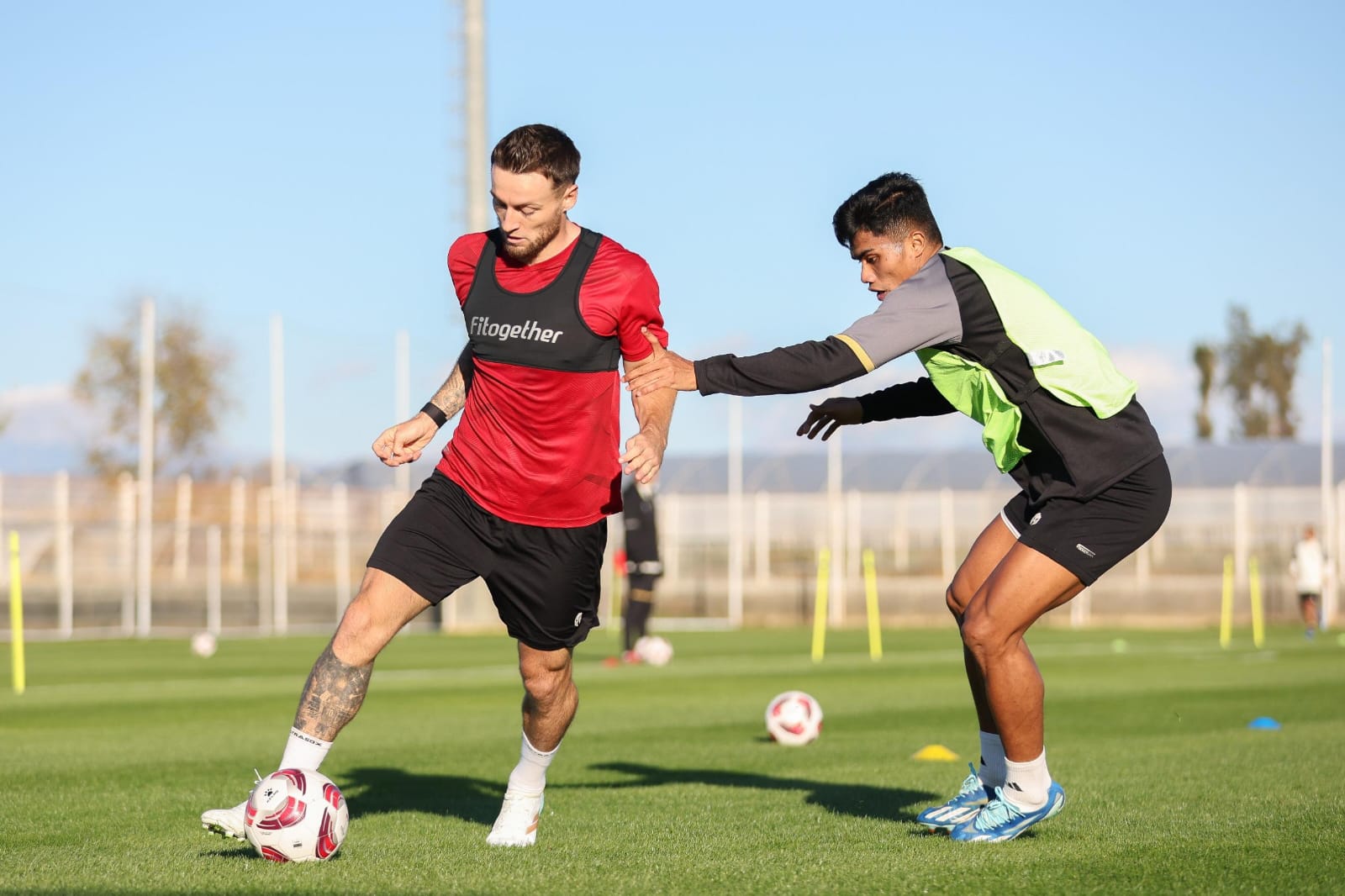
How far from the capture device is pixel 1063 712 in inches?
538

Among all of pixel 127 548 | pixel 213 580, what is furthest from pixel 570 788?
pixel 213 580

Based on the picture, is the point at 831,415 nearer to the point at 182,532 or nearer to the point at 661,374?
the point at 661,374

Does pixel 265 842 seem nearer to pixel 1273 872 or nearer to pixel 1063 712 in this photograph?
pixel 1273 872

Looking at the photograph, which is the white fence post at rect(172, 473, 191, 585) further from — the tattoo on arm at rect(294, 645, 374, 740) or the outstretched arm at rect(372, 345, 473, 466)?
the tattoo on arm at rect(294, 645, 374, 740)

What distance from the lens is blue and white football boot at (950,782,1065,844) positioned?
19.7 feet

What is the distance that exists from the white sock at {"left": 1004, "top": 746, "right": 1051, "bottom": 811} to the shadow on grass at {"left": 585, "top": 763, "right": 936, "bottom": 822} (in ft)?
2.92

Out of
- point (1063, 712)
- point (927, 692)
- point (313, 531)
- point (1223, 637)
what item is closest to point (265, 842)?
point (1063, 712)

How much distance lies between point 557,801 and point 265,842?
8.01ft

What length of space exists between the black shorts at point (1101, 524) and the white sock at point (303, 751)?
2663mm

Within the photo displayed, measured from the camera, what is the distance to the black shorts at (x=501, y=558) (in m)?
6.05

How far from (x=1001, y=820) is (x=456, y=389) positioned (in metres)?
2.66

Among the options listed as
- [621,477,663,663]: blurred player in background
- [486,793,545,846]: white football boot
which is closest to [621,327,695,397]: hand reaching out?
[486,793,545,846]: white football boot

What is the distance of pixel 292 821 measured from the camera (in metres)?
5.49

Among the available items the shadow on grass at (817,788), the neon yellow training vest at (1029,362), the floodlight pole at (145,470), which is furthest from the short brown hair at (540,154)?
the floodlight pole at (145,470)
